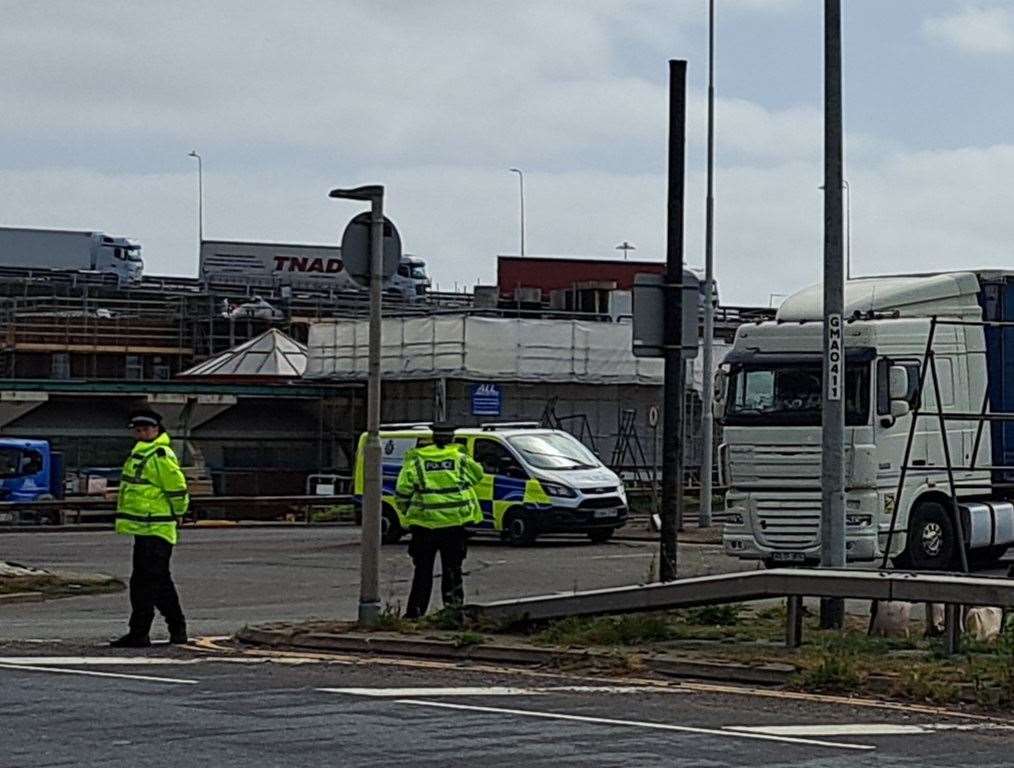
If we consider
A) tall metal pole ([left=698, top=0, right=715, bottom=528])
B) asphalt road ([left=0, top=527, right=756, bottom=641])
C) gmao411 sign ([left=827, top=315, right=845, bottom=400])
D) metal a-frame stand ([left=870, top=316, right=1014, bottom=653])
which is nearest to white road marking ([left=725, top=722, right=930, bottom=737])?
metal a-frame stand ([left=870, top=316, right=1014, bottom=653])

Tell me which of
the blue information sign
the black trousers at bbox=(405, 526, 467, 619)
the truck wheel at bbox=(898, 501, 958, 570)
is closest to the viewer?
the black trousers at bbox=(405, 526, 467, 619)

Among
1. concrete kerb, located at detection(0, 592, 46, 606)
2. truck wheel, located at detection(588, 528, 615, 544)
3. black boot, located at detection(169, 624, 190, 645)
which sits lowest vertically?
concrete kerb, located at detection(0, 592, 46, 606)

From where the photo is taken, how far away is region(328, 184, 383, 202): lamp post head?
1520 centimetres

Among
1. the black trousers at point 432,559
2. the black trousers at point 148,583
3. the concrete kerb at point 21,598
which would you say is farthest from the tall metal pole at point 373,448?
the concrete kerb at point 21,598

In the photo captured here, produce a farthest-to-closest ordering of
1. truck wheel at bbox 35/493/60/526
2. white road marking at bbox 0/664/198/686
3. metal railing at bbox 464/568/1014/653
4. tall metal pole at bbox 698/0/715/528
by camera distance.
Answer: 1. truck wheel at bbox 35/493/60/526
2. tall metal pole at bbox 698/0/715/528
3. white road marking at bbox 0/664/198/686
4. metal railing at bbox 464/568/1014/653

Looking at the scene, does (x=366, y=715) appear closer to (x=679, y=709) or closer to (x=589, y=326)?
(x=679, y=709)

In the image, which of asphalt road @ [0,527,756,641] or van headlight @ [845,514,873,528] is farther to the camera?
van headlight @ [845,514,873,528]

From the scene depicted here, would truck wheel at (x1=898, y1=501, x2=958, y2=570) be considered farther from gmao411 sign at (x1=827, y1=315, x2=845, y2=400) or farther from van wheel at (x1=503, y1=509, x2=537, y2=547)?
gmao411 sign at (x1=827, y1=315, x2=845, y2=400)

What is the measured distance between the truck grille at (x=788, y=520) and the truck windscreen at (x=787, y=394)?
0.92 m

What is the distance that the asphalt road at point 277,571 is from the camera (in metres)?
19.5

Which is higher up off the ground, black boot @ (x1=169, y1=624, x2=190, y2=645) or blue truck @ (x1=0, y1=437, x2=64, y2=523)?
blue truck @ (x1=0, y1=437, x2=64, y2=523)

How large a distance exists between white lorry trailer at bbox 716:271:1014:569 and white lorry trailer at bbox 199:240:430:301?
2228 inches

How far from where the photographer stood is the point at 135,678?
12.8 meters

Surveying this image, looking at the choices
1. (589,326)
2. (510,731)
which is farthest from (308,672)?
(589,326)
